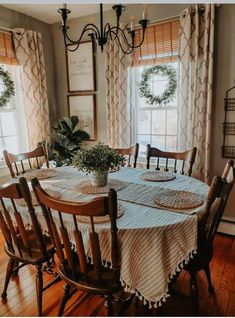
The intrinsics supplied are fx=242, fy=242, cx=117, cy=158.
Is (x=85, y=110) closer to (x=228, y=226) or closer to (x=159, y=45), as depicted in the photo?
(x=159, y=45)

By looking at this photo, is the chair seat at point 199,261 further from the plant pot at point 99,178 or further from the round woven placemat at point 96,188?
the plant pot at point 99,178

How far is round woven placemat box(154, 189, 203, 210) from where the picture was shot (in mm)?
1513

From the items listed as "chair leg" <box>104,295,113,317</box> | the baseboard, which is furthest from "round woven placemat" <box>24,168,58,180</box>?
the baseboard

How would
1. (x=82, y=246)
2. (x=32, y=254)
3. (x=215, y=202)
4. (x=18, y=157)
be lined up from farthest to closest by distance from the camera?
1. (x=18, y=157)
2. (x=32, y=254)
3. (x=215, y=202)
4. (x=82, y=246)

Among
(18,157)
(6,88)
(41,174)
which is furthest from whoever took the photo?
(6,88)

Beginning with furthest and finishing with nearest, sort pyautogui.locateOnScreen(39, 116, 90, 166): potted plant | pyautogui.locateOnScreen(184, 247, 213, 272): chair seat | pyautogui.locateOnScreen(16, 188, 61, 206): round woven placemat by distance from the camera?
pyautogui.locateOnScreen(39, 116, 90, 166): potted plant < pyautogui.locateOnScreen(16, 188, 61, 206): round woven placemat < pyautogui.locateOnScreen(184, 247, 213, 272): chair seat

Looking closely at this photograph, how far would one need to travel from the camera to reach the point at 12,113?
137 inches

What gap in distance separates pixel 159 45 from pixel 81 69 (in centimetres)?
127

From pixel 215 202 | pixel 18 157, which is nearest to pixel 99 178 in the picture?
pixel 215 202

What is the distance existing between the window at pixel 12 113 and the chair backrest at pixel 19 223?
6.44ft

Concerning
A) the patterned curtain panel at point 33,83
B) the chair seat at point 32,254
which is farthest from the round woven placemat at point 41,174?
the patterned curtain panel at point 33,83

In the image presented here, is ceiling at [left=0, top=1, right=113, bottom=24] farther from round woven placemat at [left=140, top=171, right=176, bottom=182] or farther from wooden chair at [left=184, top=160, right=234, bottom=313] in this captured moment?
wooden chair at [left=184, top=160, right=234, bottom=313]

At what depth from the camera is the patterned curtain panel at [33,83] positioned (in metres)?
3.28

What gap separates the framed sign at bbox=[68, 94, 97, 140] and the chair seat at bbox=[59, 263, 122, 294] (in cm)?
253
